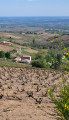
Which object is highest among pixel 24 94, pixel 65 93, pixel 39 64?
pixel 65 93

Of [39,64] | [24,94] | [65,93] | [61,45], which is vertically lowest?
[39,64]

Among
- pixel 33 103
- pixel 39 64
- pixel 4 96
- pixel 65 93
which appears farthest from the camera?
pixel 39 64

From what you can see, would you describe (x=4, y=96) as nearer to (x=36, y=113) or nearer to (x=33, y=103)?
(x=33, y=103)

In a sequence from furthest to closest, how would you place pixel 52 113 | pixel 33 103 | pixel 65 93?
pixel 33 103, pixel 52 113, pixel 65 93

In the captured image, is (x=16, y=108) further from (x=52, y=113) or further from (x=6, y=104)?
(x=52, y=113)

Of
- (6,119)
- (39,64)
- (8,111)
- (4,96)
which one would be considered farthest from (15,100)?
(39,64)

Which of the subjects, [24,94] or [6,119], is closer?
[6,119]

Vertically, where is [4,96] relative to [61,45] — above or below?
below

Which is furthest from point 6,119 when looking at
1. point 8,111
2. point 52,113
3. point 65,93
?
point 65,93

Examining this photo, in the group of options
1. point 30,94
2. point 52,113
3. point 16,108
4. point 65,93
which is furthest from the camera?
point 30,94
